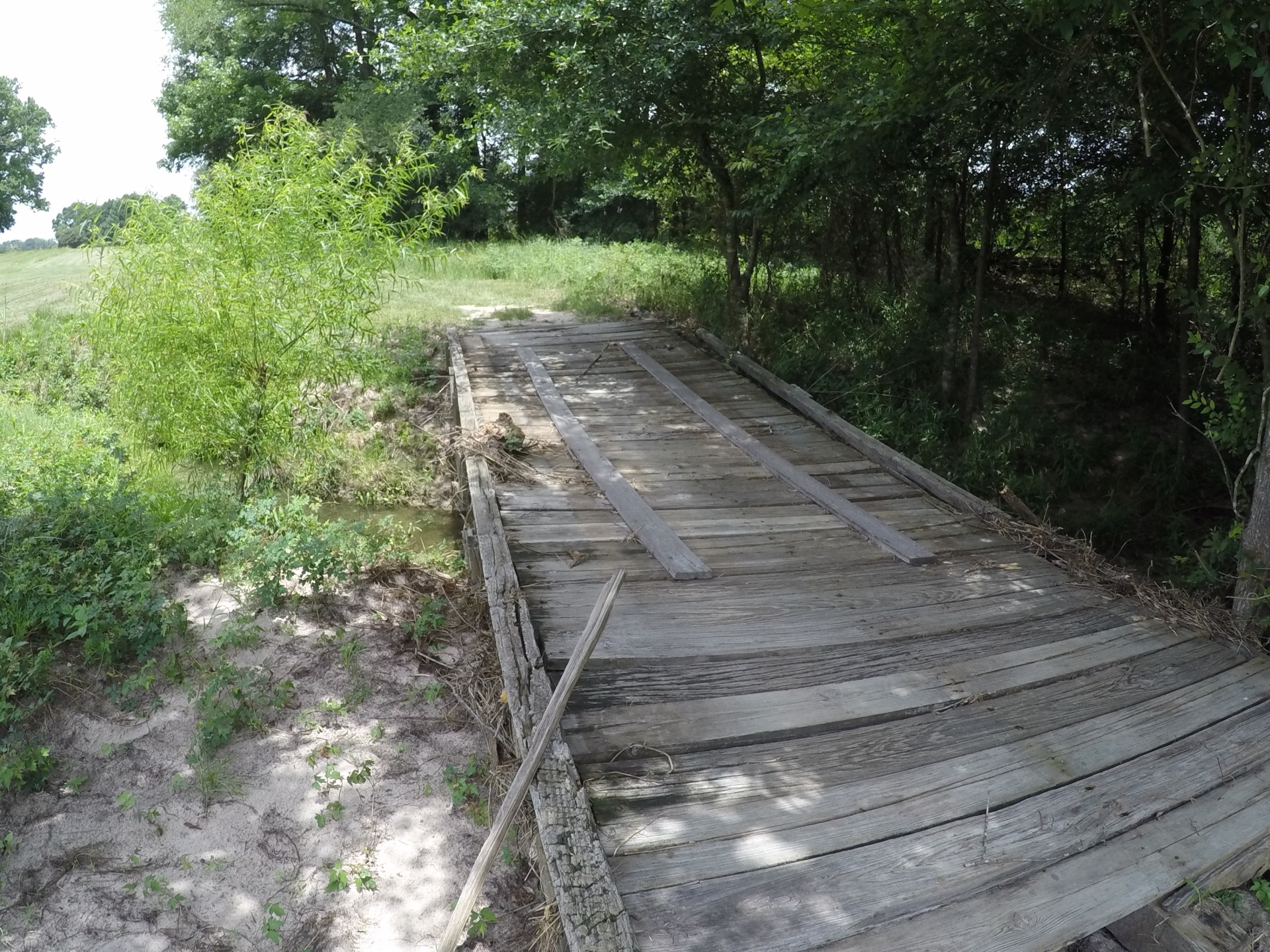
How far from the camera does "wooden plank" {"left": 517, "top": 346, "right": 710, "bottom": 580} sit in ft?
14.0

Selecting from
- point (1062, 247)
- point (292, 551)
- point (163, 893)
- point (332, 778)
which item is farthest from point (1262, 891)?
point (1062, 247)

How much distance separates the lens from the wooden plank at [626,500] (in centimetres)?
428

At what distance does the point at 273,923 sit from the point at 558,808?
1.19 meters

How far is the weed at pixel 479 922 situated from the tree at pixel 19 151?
79.6ft

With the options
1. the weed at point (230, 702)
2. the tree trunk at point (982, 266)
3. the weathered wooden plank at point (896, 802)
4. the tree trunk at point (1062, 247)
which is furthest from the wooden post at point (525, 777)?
the tree trunk at point (1062, 247)

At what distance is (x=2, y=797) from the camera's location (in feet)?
11.2

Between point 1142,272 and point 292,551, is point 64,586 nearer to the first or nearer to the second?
point 292,551

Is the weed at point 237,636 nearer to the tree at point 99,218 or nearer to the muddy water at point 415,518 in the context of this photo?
the muddy water at point 415,518

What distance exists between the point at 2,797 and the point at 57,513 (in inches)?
80.1

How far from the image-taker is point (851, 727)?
10.1ft

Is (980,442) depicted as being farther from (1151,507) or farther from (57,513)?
(57,513)

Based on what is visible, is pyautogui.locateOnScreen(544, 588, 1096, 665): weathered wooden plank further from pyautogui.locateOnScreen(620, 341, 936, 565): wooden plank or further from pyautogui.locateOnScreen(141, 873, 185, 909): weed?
pyautogui.locateOnScreen(141, 873, 185, 909): weed

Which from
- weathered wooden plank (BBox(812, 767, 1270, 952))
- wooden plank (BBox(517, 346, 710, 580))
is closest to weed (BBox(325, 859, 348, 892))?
weathered wooden plank (BBox(812, 767, 1270, 952))

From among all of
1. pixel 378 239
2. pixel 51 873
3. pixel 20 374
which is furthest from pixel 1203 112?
pixel 20 374
